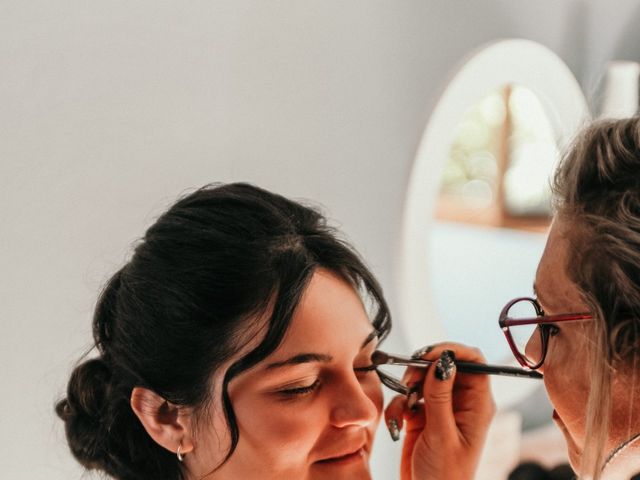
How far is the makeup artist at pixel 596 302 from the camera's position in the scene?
0.93m

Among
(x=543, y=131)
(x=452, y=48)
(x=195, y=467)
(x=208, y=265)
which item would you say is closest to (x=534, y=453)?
(x=543, y=131)

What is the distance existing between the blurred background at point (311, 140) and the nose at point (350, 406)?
41cm

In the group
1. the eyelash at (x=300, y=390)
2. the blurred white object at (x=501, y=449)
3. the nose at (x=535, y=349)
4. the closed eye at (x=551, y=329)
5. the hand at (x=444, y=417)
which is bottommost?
the blurred white object at (x=501, y=449)

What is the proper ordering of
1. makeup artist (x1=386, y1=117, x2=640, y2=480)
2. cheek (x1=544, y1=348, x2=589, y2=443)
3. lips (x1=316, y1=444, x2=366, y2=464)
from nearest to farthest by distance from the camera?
makeup artist (x1=386, y1=117, x2=640, y2=480), cheek (x1=544, y1=348, x2=589, y2=443), lips (x1=316, y1=444, x2=366, y2=464)

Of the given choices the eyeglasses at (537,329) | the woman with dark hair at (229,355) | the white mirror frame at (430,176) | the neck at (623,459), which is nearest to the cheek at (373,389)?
the woman with dark hair at (229,355)

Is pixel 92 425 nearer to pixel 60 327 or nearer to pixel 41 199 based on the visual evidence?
pixel 60 327

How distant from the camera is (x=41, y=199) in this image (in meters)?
1.20

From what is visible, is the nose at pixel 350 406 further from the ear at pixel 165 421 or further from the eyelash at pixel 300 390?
the ear at pixel 165 421

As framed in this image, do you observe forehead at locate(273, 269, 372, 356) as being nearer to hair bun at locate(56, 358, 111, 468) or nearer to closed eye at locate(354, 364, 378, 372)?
closed eye at locate(354, 364, 378, 372)

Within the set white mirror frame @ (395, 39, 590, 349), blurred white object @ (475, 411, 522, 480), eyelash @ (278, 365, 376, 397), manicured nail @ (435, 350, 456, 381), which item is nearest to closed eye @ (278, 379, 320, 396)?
eyelash @ (278, 365, 376, 397)

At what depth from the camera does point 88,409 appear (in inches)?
46.6

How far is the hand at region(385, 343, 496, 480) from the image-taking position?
1323mm

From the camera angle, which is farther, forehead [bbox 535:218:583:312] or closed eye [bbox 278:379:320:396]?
closed eye [bbox 278:379:320:396]

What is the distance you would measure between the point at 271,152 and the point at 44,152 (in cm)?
48
